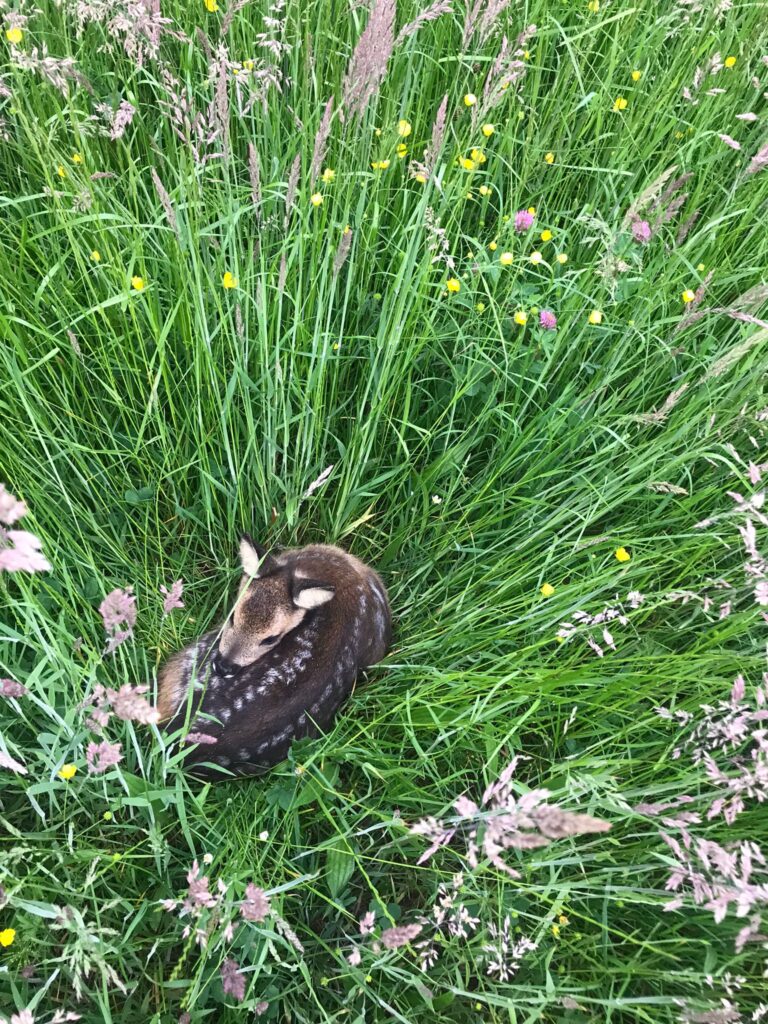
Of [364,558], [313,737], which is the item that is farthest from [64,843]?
[364,558]

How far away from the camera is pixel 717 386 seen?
98.6 inches

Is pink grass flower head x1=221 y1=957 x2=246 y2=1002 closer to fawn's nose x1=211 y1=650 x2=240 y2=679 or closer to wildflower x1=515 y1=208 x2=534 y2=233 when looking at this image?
fawn's nose x1=211 y1=650 x2=240 y2=679

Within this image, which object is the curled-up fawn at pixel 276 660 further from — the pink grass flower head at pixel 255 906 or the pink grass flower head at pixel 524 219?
the pink grass flower head at pixel 524 219

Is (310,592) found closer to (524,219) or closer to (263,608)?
(263,608)

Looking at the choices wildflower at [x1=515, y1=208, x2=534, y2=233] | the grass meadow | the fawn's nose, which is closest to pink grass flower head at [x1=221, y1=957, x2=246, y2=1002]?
the grass meadow

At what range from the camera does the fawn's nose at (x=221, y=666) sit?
7.60 feet

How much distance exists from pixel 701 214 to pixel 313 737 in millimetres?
2658

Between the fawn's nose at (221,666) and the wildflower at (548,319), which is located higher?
the wildflower at (548,319)

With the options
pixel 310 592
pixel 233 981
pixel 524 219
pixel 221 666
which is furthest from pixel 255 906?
pixel 524 219

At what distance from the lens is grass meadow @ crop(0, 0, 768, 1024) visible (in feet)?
6.05

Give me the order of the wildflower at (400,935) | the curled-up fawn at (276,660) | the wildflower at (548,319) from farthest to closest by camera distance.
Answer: the wildflower at (548,319) → the curled-up fawn at (276,660) → the wildflower at (400,935)

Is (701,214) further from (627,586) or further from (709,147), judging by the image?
(627,586)

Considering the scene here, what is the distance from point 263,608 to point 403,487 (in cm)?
74

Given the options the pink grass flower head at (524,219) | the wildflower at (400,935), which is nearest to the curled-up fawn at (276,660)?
Result: the wildflower at (400,935)
